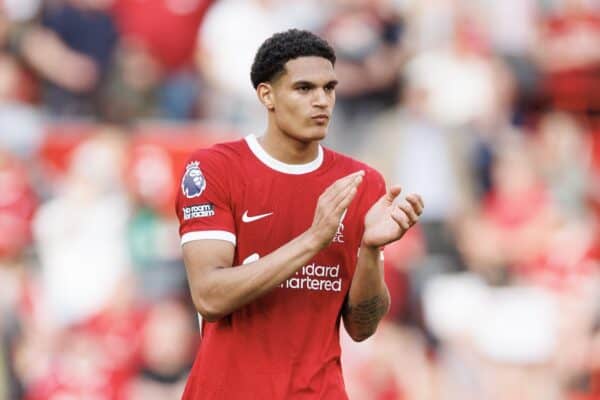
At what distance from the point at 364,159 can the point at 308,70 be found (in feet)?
18.9

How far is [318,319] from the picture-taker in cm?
528

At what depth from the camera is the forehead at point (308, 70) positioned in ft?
17.2

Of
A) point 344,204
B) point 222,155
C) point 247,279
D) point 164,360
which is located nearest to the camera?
point 344,204

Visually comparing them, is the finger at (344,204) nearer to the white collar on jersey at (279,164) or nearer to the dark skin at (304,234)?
the dark skin at (304,234)

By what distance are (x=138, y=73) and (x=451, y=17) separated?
2670 millimetres

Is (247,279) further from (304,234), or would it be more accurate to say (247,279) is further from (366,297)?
(366,297)

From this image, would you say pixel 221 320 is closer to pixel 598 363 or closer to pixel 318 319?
pixel 318 319

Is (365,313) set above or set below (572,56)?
below

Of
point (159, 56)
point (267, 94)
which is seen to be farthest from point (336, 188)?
point (159, 56)

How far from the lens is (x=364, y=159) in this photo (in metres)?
11.0

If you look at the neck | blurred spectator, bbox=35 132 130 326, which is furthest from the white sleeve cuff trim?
blurred spectator, bbox=35 132 130 326

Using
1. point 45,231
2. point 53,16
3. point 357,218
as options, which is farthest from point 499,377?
point 357,218

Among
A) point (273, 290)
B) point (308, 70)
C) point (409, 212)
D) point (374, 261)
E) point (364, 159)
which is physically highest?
point (308, 70)

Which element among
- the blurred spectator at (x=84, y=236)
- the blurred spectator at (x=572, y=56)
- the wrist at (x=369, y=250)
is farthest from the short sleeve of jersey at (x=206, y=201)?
the blurred spectator at (x=572, y=56)
